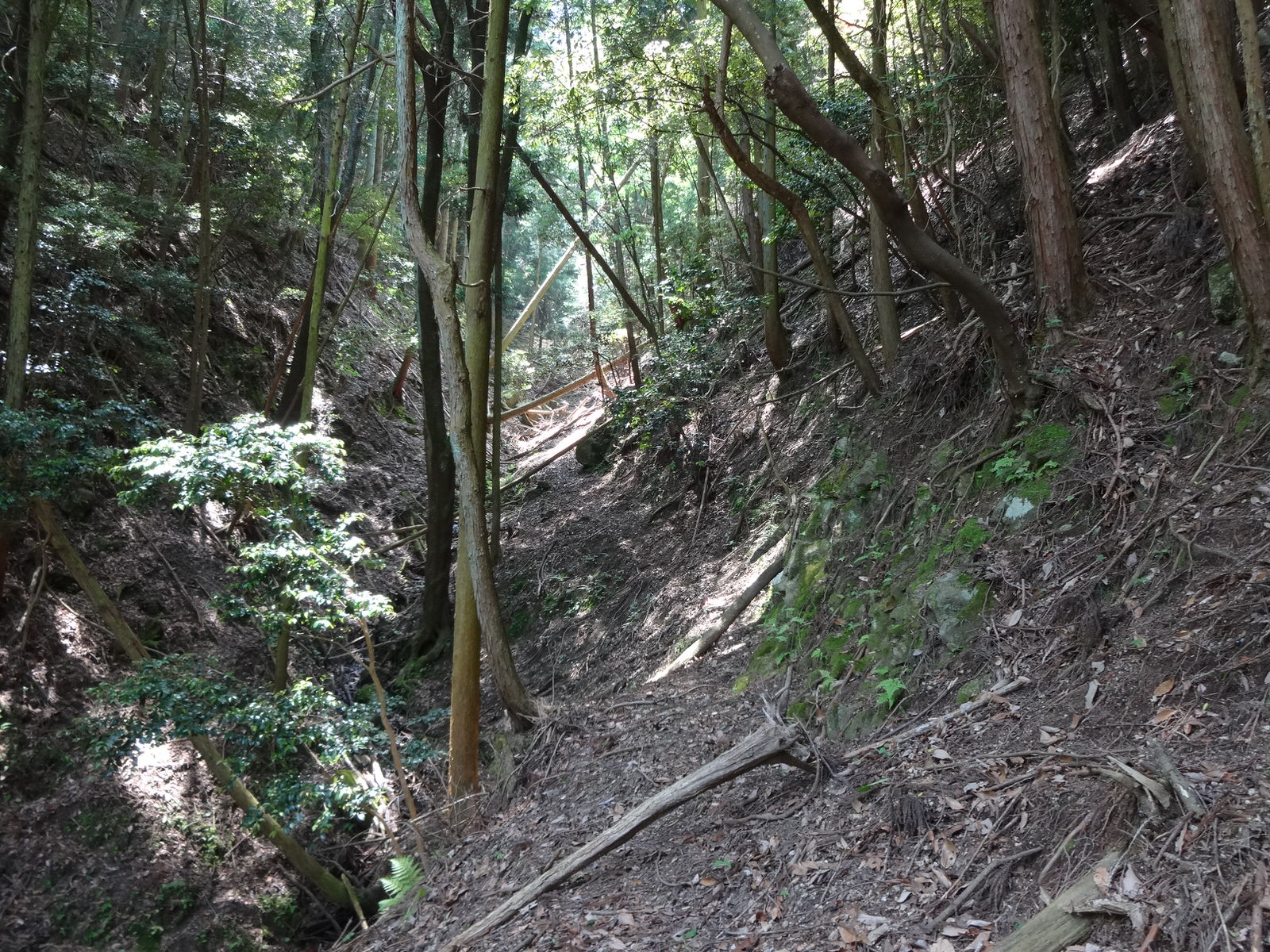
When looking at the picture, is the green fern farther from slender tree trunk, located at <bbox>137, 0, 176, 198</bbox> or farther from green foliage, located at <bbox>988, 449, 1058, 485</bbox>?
slender tree trunk, located at <bbox>137, 0, 176, 198</bbox>

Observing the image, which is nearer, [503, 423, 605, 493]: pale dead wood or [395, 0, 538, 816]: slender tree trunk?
[395, 0, 538, 816]: slender tree trunk

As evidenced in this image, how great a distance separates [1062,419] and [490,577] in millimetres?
4933

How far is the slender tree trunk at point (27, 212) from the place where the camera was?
795 centimetres

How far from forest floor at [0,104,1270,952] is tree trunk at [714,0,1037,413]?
0.96 feet

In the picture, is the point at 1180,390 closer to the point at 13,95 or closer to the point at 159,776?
the point at 159,776

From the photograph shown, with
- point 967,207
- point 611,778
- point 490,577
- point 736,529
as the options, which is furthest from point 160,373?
point 967,207

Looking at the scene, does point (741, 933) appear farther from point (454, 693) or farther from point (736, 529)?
point (736, 529)

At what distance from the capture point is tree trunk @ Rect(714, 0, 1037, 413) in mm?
5340

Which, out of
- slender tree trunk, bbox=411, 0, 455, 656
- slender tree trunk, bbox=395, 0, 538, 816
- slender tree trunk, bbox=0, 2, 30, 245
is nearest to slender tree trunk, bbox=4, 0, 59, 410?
slender tree trunk, bbox=0, 2, 30, 245

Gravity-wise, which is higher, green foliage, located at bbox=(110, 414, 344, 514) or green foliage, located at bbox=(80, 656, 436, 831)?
green foliage, located at bbox=(110, 414, 344, 514)

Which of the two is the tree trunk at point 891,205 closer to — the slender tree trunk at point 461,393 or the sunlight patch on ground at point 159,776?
the slender tree trunk at point 461,393

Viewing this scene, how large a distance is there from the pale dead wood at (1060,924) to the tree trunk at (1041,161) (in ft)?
14.8

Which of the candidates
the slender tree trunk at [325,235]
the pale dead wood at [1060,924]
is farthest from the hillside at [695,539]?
the slender tree trunk at [325,235]

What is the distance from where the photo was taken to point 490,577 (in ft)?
23.4
